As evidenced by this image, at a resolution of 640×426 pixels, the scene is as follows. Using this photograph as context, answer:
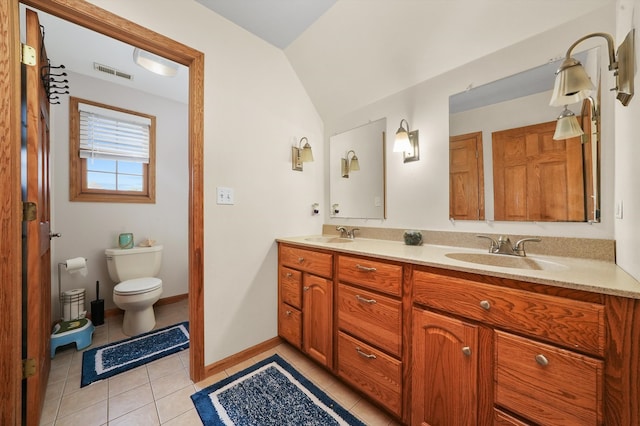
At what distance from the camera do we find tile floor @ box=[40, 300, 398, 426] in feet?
4.08

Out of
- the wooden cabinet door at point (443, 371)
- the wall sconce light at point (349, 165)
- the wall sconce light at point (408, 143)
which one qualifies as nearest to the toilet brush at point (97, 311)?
the wall sconce light at point (349, 165)

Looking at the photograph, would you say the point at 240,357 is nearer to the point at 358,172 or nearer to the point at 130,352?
the point at 130,352

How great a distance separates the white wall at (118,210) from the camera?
7.31ft

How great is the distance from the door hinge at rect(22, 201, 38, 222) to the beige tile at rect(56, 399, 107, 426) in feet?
3.45

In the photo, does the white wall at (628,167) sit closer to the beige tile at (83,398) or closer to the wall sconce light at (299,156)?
the wall sconce light at (299,156)

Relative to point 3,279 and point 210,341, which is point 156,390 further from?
point 3,279

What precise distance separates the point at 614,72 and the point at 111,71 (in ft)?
11.7

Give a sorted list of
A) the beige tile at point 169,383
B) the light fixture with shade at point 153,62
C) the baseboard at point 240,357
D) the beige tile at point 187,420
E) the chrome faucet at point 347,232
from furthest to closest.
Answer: the chrome faucet at point 347,232 < the light fixture with shade at point 153,62 < the baseboard at point 240,357 < the beige tile at point 169,383 < the beige tile at point 187,420

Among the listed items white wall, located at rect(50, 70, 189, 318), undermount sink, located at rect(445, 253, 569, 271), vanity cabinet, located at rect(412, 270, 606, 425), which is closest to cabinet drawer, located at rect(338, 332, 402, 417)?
vanity cabinet, located at rect(412, 270, 606, 425)

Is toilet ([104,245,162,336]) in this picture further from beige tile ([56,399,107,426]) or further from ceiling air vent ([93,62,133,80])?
ceiling air vent ([93,62,133,80])

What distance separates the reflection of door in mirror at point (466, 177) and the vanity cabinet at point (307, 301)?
883 mm

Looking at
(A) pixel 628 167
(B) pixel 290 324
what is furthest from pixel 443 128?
(B) pixel 290 324

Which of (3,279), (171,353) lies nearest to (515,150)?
(3,279)

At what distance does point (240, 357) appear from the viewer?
5.68ft
